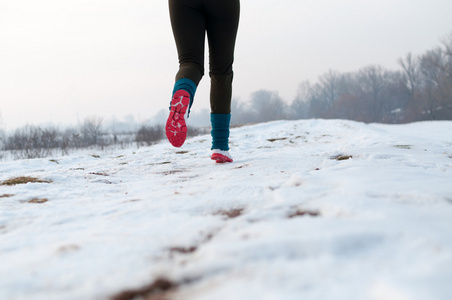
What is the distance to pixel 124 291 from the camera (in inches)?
17.7

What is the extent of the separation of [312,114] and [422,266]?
55.1 metres

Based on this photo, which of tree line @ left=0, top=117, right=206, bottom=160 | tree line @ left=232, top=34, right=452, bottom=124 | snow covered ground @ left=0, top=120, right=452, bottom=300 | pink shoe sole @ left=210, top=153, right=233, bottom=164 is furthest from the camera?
tree line @ left=232, top=34, right=452, bottom=124

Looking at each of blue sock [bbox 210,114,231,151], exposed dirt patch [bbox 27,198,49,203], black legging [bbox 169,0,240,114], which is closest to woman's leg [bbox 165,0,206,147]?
black legging [bbox 169,0,240,114]

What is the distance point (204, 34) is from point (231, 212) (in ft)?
4.64

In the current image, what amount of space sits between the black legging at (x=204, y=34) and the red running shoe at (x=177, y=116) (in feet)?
0.47

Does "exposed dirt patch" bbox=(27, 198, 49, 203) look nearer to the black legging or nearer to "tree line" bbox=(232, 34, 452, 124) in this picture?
the black legging

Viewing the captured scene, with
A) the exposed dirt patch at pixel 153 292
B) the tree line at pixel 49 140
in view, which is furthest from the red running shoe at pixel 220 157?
the tree line at pixel 49 140

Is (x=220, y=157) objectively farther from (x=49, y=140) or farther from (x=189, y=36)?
(x=49, y=140)

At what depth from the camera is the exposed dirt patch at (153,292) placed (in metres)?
0.44

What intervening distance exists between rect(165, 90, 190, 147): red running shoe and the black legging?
0.47ft

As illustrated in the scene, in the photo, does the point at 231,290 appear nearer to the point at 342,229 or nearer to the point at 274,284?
the point at 274,284

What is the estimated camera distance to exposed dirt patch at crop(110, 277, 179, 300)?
0.44 meters

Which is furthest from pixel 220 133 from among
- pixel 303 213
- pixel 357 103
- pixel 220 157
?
pixel 357 103

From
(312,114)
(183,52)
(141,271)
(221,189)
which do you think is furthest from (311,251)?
(312,114)
